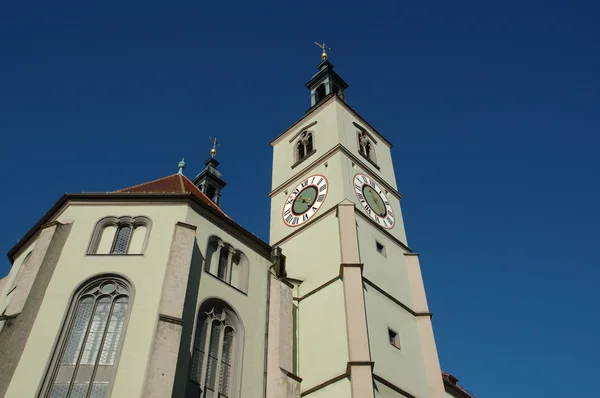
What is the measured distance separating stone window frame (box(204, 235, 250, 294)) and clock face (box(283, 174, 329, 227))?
17.6 ft

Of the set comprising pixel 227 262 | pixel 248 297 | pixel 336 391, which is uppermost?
pixel 227 262

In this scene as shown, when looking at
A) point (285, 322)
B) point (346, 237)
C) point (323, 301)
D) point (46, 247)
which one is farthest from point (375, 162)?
point (46, 247)

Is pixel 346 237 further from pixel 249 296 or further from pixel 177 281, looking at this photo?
pixel 177 281

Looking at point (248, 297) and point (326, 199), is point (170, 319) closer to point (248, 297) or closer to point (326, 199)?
point (248, 297)

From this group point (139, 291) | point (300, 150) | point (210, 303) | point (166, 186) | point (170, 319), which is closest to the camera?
point (170, 319)

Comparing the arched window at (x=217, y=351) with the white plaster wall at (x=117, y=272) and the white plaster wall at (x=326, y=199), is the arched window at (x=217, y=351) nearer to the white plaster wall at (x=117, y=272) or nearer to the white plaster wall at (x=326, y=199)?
the white plaster wall at (x=117, y=272)

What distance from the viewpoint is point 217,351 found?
17.0 meters

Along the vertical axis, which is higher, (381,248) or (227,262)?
(381,248)

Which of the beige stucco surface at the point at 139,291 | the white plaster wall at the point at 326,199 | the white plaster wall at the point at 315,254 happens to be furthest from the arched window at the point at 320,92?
the beige stucco surface at the point at 139,291

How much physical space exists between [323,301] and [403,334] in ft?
9.64

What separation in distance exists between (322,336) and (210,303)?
4.02 metres

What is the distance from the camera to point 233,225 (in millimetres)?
20094

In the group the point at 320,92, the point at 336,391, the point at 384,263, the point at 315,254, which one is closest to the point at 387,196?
the point at 384,263

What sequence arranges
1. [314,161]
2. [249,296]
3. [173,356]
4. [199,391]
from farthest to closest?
[314,161], [249,296], [199,391], [173,356]
